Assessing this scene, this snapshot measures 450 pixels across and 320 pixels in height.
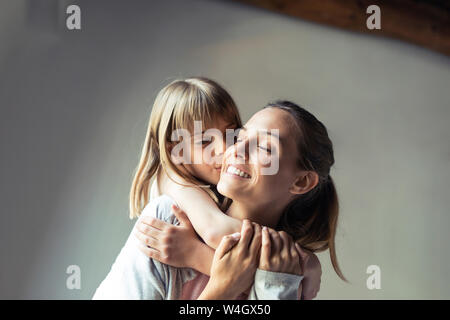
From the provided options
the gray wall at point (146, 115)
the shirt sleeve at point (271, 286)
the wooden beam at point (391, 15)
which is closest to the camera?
the shirt sleeve at point (271, 286)

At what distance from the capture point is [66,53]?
62.8 inches

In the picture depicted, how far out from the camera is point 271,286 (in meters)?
1.34

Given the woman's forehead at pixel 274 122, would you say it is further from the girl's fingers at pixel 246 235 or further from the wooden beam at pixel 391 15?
the wooden beam at pixel 391 15

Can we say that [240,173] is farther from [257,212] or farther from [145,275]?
[145,275]

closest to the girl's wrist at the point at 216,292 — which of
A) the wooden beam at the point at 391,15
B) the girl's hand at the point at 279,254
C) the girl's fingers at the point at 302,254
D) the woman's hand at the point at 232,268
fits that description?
the woman's hand at the point at 232,268

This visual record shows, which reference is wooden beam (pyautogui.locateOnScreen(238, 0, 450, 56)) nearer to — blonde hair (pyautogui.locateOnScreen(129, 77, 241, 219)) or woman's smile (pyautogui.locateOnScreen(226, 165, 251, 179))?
blonde hair (pyautogui.locateOnScreen(129, 77, 241, 219))

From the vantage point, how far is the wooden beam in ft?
5.72

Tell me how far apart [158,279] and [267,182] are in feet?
1.18


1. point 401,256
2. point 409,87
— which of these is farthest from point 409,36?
point 401,256

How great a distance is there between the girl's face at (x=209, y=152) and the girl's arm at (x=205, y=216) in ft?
0.21

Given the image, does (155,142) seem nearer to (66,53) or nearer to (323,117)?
(66,53)

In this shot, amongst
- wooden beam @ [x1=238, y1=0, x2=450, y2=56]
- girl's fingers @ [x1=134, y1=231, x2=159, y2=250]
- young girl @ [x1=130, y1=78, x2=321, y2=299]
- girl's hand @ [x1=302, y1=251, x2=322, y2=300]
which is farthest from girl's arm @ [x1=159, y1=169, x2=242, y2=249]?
wooden beam @ [x1=238, y1=0, x2=450, y2=56]

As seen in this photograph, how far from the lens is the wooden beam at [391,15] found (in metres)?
1.74
